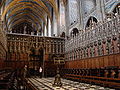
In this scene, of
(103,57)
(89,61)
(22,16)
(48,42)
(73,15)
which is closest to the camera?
(103,57)

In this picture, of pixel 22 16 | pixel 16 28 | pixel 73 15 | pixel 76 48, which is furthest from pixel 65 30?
pixel 16 28

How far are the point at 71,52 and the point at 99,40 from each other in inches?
187

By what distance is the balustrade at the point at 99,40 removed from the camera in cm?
871

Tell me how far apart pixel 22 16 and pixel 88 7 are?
73.0ft

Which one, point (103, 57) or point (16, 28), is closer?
point (103, 57)

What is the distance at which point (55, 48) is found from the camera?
16.8 meters

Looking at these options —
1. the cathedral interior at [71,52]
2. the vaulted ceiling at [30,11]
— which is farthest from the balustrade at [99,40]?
the vaulted ceiling at [30,11]

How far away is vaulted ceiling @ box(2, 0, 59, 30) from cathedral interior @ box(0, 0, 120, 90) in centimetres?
82

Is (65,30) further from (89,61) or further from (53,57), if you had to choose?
(89,61)

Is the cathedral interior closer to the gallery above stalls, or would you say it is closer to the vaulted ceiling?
the vaulted ceiling

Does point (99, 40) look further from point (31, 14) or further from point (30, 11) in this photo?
point (31, 14)

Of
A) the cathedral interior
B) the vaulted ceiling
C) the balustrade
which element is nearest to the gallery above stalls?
the vaulted ceiling

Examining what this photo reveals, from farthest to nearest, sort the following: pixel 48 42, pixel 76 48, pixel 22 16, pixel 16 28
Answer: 1. pixel 16 28
2. pixel 22 16
3. pixel 48 42
4. pixel 76 48

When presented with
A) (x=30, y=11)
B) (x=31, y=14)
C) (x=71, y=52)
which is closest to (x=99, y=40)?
(x=71, y=52)
